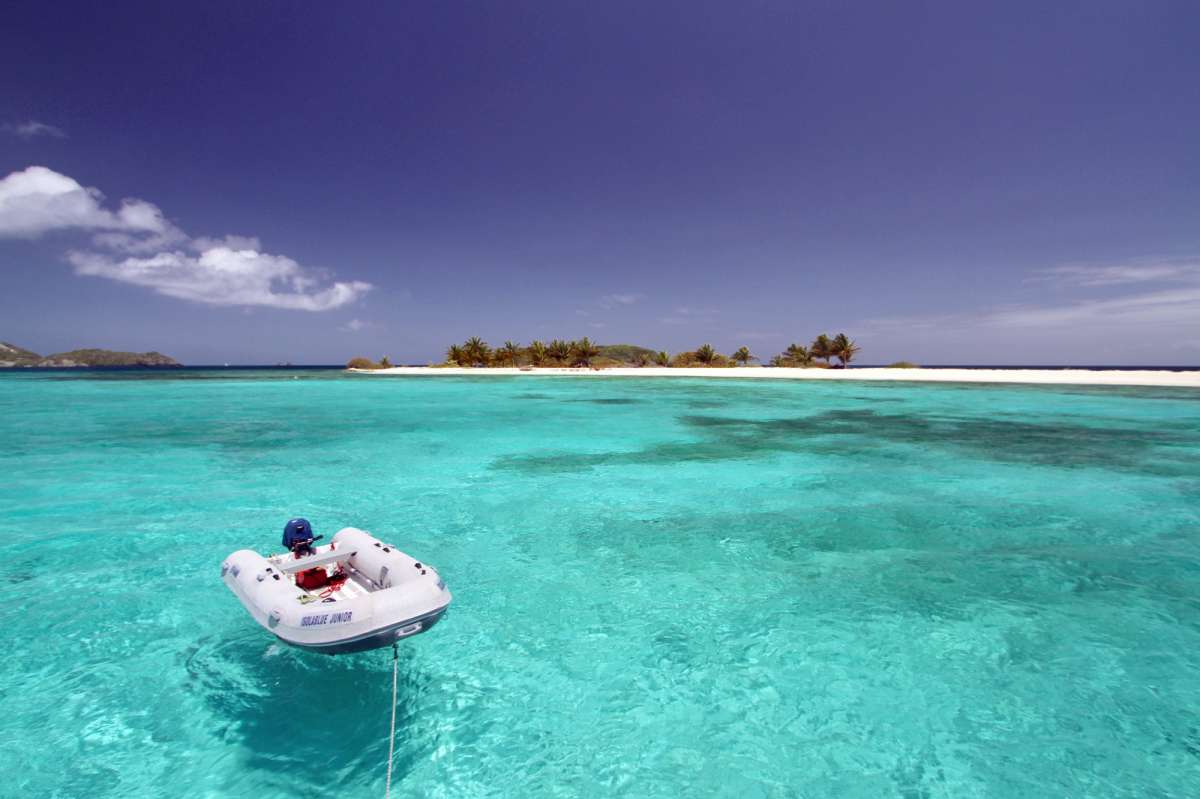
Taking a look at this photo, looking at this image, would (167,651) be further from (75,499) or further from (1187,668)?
(1187,668)

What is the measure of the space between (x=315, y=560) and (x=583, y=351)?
8432cm

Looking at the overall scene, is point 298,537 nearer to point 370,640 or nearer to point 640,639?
point 370,640

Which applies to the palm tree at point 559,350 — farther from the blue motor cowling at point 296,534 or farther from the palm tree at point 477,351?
the blue motor cowling at point 296,534

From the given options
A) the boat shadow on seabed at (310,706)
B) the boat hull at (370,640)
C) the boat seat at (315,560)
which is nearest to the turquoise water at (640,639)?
the boat shadow on seabed at (310,706)

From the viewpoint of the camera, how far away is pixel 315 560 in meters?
6.38

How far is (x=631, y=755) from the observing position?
4.71 metres

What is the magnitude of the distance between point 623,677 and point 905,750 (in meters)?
2.74

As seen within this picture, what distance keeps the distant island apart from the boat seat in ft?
713

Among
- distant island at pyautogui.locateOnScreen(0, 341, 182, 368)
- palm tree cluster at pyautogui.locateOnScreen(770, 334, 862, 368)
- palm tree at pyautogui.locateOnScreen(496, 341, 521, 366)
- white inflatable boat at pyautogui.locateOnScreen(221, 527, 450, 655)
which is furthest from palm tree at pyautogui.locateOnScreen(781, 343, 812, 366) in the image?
distant island at pyautogui.locateOnScreen(0, 341, 182, 368)

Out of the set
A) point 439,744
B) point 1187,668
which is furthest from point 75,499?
point 1187,668

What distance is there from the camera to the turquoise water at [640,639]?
457 centimetres

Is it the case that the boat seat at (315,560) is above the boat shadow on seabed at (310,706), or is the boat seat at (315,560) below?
above

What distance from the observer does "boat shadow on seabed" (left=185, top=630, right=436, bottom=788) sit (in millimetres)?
4566

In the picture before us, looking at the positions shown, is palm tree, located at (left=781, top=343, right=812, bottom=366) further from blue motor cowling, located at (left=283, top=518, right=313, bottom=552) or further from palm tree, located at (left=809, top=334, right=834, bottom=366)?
blue motor cowling, located at (left=283, top=518, right=313, bottom=552)
